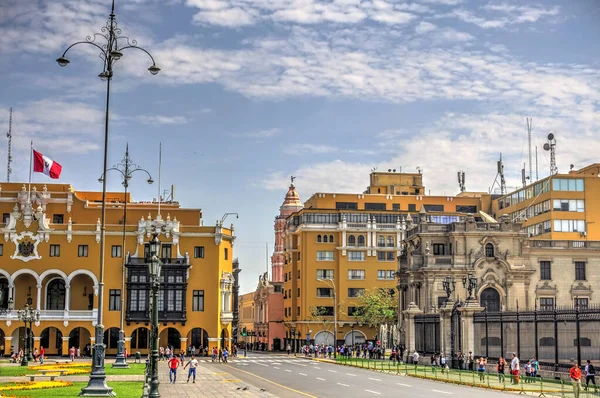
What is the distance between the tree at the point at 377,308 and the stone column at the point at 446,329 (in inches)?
1567

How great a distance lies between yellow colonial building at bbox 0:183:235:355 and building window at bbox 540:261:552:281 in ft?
112

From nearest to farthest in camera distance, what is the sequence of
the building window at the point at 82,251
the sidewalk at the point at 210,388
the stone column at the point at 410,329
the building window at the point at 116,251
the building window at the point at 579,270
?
1. the sidewalk at the point at 210,388
2. the stone column at the point at 410,329
3. the building window at the point at 579,270
4. the building window at the point at 82,251
5. the building window at the point at 116,251

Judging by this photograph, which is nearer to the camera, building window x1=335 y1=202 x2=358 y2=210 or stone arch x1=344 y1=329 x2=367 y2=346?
stone arch x1=344 y1=329 x2=367 y2=346

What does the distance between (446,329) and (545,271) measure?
87.6 ft

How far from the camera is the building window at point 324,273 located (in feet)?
366

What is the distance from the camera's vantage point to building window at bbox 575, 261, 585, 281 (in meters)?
83.1

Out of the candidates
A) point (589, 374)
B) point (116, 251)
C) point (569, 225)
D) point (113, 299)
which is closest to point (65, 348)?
point (113, 299)

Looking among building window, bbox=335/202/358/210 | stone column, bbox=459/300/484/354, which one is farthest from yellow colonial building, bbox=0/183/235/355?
stone column, bbox=459/300/484/354

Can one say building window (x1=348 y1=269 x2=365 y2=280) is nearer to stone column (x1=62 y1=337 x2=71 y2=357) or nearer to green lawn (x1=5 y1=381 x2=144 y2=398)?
stone column (x1=62 y1=337 x2=71 y2=357)

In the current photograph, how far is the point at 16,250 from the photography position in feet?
293

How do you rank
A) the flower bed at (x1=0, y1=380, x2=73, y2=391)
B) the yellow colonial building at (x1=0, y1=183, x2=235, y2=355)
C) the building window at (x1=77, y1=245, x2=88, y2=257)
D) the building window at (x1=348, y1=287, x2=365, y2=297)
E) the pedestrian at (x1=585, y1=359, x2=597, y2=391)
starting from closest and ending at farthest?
1. the flower bed at (x1=0, y1=380, x2=73, y2=391)
2. the pedestrian at (x1=585, y1=359, x2=597, y2=391)
3. the yellow colonial building at (x1=0, y1=183, x2=235, y2=355)
4. the building window at (x1=77, y1=245, x2=88, y2=257)
5. the building window at (x1=348, y1=287, x2=365, y2=297)

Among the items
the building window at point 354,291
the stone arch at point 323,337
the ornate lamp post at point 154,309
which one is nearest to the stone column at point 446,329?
the ornate lamp post at point 154,309

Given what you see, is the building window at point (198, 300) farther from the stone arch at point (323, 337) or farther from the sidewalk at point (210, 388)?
the sidewalk at point (210, 388)

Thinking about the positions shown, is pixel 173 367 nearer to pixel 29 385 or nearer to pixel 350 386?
pixel 29 385
